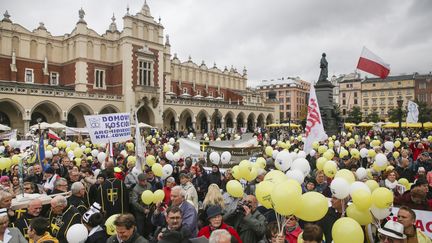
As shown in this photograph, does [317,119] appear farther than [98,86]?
No

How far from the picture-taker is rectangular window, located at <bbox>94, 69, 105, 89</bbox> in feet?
122

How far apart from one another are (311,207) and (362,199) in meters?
0.74

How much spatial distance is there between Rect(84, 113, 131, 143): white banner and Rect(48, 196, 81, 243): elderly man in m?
5.10

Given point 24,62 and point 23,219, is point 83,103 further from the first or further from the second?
point 23,219

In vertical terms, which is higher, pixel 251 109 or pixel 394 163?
pixel 251 109

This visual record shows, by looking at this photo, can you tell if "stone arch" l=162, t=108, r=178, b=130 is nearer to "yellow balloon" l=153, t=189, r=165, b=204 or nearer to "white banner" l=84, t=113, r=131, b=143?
"white banner" l=84, t=113, r=131, b=143

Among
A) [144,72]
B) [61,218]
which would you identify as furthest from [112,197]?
[144,72]

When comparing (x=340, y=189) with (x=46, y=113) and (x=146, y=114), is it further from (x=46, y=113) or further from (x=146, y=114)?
(x=146, y=114)

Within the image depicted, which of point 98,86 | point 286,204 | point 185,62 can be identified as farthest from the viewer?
point 185,62

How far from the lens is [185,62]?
2087 inches

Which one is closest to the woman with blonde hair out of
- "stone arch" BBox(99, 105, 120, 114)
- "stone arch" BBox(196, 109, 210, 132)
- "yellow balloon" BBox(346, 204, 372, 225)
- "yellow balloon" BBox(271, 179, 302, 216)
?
"yellow balloon" BBox(271, 179, 302, 216)

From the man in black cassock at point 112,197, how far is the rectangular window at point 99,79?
34168mm

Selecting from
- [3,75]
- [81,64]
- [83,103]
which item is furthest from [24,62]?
[83,103]

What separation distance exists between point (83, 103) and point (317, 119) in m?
28.0
